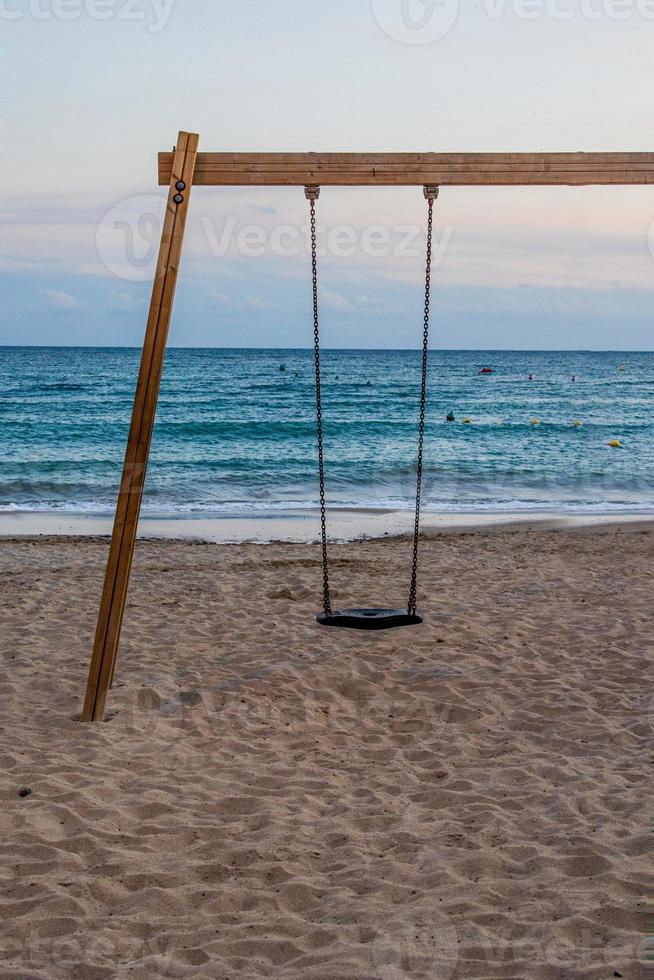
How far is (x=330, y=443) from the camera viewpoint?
24.9 metres

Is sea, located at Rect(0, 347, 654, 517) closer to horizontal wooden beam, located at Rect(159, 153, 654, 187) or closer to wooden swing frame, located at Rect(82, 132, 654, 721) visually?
wooden swing frame, located at Rect(82, 132, 654, 721)

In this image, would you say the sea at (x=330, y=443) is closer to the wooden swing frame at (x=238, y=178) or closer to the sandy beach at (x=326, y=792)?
the sandy beach at (x=326, y=792)

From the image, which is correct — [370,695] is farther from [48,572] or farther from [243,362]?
[243,362]

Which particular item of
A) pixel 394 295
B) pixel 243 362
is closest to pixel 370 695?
pixel 394 295

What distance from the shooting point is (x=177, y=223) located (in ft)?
14.8

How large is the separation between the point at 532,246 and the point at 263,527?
31.0 m

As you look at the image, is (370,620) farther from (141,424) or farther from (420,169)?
(420,169)

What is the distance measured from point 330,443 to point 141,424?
20.4 m

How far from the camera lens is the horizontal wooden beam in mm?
4629

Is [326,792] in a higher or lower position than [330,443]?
lower

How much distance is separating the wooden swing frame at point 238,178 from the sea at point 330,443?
9.00 metres

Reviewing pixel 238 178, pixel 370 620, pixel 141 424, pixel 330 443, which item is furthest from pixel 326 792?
pixel 330 443

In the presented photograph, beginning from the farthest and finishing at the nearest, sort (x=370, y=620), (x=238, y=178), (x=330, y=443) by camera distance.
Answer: (x=330, y=443), (x=370, y=620), (x=238, y=178)

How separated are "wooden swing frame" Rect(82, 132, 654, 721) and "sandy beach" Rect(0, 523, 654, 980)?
1.93 feet
